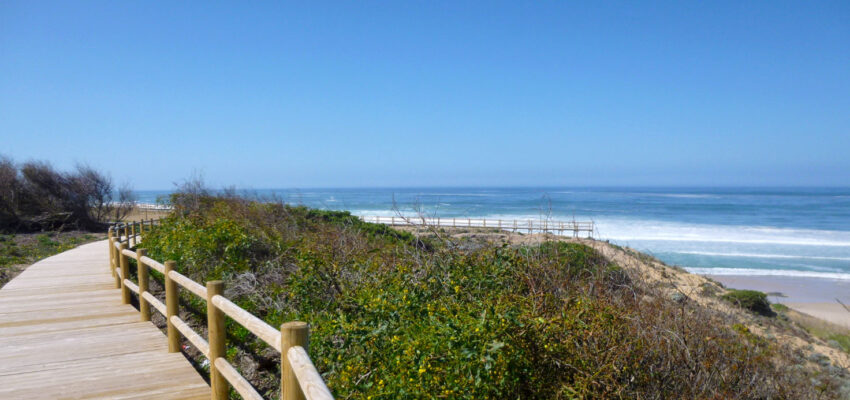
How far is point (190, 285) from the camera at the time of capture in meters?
4.91

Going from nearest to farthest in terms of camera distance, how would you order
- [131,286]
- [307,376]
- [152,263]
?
[307,376], [152,263], [131,286]

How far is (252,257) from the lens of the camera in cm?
967

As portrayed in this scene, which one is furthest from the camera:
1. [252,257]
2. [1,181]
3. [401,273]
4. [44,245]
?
[1,181]

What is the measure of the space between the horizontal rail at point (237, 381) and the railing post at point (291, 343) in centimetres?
70

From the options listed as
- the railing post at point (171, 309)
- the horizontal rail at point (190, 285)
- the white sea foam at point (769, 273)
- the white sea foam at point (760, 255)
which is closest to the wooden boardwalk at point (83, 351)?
the railing post at point (171, 309)

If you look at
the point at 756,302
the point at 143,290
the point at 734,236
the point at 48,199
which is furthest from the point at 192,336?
the point at 734,236

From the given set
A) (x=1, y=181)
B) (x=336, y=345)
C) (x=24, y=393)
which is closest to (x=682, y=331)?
(x=336, y=345)

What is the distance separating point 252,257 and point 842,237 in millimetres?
46662

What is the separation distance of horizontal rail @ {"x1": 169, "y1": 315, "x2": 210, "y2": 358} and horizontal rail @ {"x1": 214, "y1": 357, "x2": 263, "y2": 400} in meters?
0.45

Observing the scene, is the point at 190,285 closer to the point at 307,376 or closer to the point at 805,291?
the point at 307,376

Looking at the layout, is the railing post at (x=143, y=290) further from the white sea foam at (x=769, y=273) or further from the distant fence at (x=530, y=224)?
the white sea foam at (x=769, y=273)

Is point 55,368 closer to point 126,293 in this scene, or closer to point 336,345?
point 336,345

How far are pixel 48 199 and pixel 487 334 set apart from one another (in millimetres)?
25522

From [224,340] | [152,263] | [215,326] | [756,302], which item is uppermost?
[152,263]
